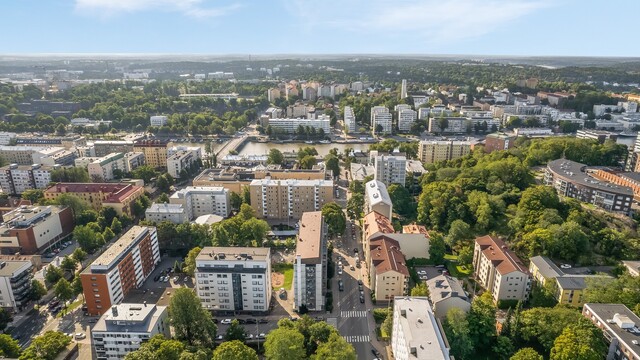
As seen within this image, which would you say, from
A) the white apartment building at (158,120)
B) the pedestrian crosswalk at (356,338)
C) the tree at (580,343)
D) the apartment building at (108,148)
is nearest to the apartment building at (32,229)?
the apartment building at (108,148)

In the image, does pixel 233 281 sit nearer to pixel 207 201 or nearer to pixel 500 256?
pixel 207 201

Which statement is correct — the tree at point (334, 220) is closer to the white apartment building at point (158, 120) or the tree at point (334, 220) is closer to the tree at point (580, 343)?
the tree at point (580, 343)

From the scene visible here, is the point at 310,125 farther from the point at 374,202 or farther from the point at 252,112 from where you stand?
the point at 374,202

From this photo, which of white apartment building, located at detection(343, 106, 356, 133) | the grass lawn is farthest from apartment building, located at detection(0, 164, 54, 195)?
white apartment building, located at detection(343, 106, 356, 133)

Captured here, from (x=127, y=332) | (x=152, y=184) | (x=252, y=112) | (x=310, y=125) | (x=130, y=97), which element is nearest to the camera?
(x=127, y=332)

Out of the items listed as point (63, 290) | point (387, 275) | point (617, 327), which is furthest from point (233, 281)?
point (617, 327)

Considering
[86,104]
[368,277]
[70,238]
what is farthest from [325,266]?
[86,104]

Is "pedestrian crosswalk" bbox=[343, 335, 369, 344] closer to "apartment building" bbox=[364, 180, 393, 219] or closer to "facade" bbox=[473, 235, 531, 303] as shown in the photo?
"facade" bbox=[473, 235, 531, 303]
